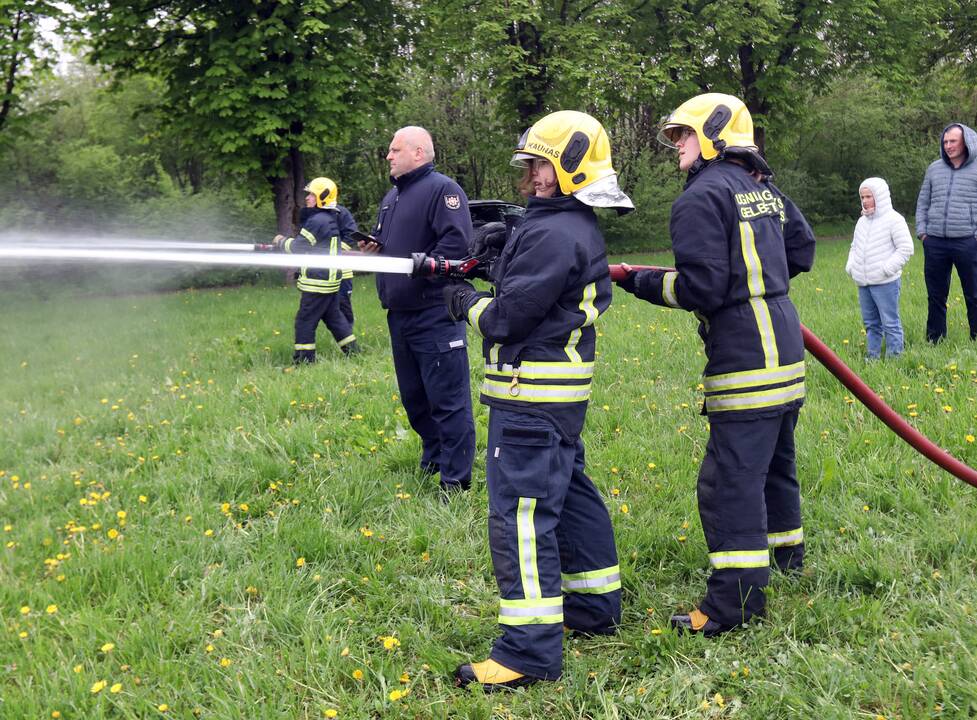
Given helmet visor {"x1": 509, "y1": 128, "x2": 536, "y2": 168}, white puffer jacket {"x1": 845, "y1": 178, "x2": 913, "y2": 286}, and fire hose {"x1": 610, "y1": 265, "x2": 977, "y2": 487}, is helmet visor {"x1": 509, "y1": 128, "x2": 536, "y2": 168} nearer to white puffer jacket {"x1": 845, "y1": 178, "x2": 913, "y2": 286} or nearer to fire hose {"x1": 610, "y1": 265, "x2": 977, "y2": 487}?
fire hose {"x1": 610, "y1": 265, "x2": 977, "y2": 487}

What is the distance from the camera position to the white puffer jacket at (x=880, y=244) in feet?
24.5

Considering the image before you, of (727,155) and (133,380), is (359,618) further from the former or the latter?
(133,380)

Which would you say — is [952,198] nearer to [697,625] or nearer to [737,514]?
[737,514]

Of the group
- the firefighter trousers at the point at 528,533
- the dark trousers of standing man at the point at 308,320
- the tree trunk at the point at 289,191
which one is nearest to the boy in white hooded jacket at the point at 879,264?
the firefighter trousers at the point at 528,533

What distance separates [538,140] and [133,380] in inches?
256

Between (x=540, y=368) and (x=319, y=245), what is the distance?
642cm

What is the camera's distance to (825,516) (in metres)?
4.45

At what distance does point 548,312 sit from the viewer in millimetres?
3234

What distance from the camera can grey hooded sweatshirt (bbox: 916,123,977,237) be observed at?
24.7 feet

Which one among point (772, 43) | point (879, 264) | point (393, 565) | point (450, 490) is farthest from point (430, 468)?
point (772, 43)

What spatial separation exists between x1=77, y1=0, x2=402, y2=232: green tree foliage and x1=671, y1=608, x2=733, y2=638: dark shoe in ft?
46.4

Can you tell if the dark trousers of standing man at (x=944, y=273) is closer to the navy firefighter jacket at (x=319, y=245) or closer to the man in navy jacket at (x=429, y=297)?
the man in navy jacket at (x=429, y=297)

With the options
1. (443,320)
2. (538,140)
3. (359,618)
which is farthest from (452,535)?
(538,140)

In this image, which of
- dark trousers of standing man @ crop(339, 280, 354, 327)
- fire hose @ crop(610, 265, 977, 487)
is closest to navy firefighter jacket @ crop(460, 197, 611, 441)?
fire hose @ crop(610, 265, 977, 487)
